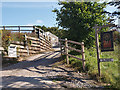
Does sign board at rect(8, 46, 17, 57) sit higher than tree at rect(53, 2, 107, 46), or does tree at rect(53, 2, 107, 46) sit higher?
tree at rect(53, 2, 107, 46)

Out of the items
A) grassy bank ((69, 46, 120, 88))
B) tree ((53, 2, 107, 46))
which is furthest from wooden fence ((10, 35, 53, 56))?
grassy bank ((69, 46, 120, 88))

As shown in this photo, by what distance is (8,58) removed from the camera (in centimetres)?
932

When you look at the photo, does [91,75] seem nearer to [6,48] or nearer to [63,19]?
[63,19]

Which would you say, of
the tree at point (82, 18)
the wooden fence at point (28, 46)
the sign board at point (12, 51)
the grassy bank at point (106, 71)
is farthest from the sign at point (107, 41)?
the wooden fence at point (28, 46)

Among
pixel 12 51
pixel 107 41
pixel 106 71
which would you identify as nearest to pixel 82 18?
pixel 107 41

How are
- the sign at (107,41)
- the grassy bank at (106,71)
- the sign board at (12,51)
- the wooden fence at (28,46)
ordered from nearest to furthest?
the grassy bank at (106,71)
the sign at (107,41)
the sign board at (12,51)
the wooden fence at (28,46)

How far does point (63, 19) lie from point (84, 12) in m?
1.44

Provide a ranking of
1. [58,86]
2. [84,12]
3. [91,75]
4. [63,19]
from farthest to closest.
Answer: [63,19]
[84,12]
[91,75]
[58,86]

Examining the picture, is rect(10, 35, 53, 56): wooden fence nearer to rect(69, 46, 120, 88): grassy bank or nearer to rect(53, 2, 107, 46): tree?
rect(53, 2, 107, 46): tree

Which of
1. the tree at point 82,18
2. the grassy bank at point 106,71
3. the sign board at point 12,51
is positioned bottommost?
the grassy bank at point 106,71

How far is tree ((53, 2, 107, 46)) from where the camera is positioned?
8312 mm

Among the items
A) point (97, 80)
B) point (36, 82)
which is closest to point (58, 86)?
point (36, 82)

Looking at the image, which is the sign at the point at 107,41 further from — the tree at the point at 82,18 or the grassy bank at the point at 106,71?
the tree at the point at 82,18

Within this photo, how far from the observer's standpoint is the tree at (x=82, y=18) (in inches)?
327
